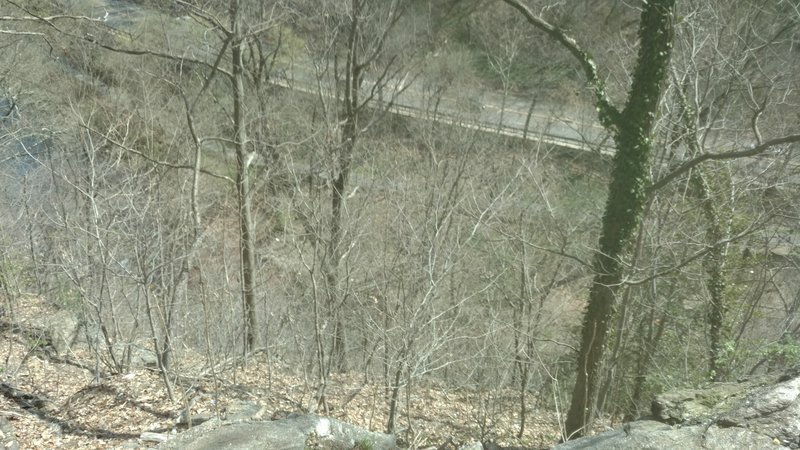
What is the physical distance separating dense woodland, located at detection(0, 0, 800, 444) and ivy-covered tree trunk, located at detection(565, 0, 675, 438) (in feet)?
0.10

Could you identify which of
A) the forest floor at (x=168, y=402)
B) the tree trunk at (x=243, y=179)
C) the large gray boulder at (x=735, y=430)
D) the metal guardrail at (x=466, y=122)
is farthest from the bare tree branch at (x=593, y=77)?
the metal guardrail at (x=466, y=122)

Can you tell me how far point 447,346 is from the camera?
1230 cm

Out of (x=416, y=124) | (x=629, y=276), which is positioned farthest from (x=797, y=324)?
(x=416, y=124)

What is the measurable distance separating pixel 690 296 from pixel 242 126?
879 cm

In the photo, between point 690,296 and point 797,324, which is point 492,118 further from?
point 797,324

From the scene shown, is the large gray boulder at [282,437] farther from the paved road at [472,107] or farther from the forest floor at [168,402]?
the paved road at [472,107]

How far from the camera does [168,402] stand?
8.35 metres

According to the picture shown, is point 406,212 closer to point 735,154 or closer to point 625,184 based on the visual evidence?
point 625,184

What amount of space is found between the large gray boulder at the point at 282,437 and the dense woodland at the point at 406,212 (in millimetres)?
2887

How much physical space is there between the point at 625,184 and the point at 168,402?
6554 mm

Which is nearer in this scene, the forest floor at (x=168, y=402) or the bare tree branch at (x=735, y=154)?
the forest floor at (x=168, y=402)

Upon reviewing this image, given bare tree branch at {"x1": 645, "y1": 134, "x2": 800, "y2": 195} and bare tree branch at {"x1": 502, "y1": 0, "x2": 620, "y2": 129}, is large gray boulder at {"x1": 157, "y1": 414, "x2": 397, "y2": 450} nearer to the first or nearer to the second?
bare tree branch at {"x1": 645, "y1": 134, "x2": 800, "y2": 195}

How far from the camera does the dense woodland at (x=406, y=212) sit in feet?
32.3

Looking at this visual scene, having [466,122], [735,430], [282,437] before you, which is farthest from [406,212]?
[735,430]
